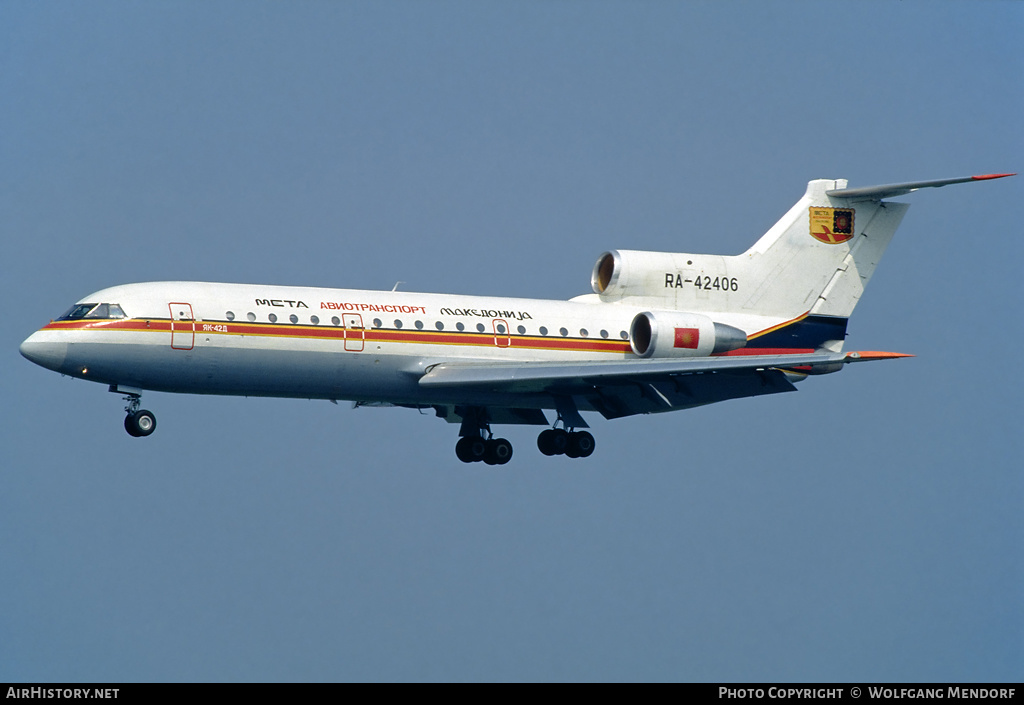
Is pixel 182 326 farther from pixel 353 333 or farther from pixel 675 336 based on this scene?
pixel 675 336

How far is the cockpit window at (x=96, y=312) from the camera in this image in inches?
1355

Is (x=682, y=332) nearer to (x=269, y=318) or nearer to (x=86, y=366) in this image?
(x=269, y=318)

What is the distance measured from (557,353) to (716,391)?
160 inches

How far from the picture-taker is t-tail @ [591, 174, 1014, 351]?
40.5m

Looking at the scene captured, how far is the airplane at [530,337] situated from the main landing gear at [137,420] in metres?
0.03

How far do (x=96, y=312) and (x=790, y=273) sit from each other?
1811 centimetres

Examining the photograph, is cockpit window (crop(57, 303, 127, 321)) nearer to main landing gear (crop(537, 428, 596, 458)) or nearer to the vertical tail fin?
main landing gear (crop(537, 428, 596, 458))

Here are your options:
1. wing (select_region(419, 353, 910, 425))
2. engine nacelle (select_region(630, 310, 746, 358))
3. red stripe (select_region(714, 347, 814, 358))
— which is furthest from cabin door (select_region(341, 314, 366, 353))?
red stripe (select_region(714, 347, 814, 358))

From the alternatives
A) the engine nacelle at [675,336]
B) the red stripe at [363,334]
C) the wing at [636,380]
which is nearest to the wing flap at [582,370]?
the wing at [636,380]

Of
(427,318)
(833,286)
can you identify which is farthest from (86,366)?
(833,286)

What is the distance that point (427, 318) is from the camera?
37.2 m
